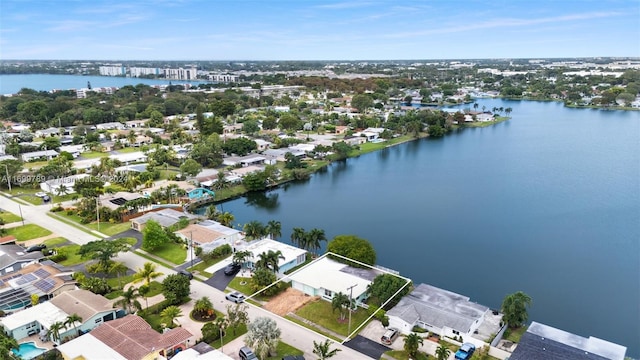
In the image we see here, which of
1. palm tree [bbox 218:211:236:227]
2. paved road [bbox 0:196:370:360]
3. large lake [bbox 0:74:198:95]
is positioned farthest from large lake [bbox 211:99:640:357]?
large lake [bbox 0:74:198:95]

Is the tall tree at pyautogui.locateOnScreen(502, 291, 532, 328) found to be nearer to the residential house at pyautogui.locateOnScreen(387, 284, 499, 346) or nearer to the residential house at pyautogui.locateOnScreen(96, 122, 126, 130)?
the residential house at pyautogui.locateOnScreen(387, 284, 499, 346)

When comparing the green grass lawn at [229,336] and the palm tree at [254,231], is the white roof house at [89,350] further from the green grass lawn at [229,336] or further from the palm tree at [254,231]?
the palm tree at [254,231]

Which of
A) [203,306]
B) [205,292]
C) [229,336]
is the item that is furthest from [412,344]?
[205,292]

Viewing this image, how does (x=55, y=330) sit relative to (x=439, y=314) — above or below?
above

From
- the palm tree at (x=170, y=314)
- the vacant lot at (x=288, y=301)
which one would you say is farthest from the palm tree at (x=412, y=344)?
the palm tree at (x=170, y=314)

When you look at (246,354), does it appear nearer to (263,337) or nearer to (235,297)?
(263,337)

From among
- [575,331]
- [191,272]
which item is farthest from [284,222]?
[575,331]

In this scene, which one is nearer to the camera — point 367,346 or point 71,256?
point 367,346
